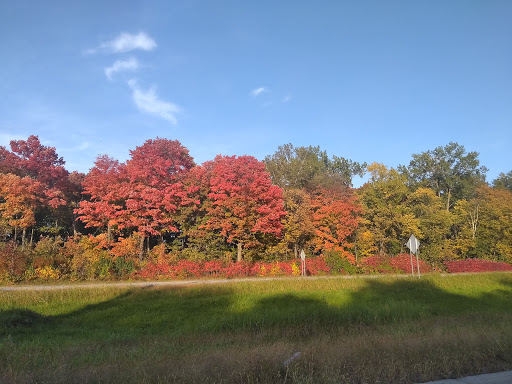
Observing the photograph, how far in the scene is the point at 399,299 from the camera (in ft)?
62.4

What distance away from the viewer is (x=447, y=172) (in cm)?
6462

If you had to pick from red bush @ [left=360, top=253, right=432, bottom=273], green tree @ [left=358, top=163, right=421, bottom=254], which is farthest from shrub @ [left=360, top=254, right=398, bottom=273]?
green tree @ [left=358, top=163, right=421, bottom=254]

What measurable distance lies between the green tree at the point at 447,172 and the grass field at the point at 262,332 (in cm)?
4001

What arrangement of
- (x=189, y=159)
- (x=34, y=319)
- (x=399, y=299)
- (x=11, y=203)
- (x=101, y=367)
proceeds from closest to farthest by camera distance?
(x=101, y=367) → (x=34, y=319) → (x=399, y=299) → (x=11, y=203) → (x=189, y=159)

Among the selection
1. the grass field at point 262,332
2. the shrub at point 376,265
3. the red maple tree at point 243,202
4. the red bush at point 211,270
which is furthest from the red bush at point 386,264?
the red maple tree at point 243,202

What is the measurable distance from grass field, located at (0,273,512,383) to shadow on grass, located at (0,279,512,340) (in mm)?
58

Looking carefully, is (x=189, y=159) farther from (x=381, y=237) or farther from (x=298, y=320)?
(x=298, y=320)

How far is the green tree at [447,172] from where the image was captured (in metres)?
63.7

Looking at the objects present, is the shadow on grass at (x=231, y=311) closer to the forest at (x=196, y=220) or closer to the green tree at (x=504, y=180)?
the forest at (x=196, y=220)

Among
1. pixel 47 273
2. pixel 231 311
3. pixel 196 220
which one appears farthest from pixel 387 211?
pixel 47 273

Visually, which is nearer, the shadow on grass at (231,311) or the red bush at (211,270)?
the shadow on grass at (231,311)

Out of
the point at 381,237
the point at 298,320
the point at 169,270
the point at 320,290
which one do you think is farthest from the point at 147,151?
the point at 381,237

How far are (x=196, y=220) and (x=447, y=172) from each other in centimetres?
5314

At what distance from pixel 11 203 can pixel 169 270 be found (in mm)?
13767
